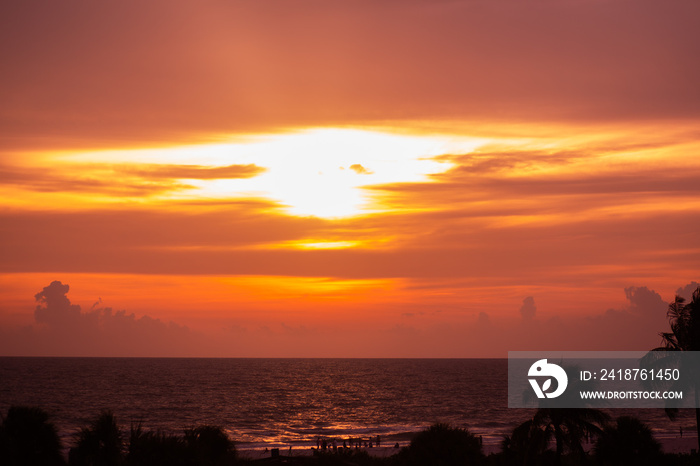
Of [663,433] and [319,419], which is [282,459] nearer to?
[663,433]

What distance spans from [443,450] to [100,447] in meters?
16.2

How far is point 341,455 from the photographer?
36219 millimetres

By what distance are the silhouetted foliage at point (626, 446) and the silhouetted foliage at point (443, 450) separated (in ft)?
30.2

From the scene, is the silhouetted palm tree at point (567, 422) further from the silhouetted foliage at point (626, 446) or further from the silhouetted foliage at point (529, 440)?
the silhouetted foliage at point (626, 446)

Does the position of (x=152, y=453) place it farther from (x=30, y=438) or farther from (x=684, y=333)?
(x=684, y=333)

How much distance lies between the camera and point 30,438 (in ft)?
92.1

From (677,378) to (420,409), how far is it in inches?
3832

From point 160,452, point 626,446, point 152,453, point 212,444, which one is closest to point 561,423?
point 626,446

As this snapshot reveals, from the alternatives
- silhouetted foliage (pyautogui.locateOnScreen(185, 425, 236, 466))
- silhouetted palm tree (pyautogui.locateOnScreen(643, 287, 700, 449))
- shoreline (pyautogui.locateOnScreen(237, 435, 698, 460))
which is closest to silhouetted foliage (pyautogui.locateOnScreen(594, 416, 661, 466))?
silhouetted palm tree (pyautogui.locateOnScreen(643, 287, 700, 449))

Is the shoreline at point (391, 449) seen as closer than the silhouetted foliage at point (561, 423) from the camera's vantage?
No

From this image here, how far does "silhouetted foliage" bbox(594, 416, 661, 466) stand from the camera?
129ft

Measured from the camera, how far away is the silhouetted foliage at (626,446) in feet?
129

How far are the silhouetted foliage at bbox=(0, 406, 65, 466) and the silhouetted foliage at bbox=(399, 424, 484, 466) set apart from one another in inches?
659

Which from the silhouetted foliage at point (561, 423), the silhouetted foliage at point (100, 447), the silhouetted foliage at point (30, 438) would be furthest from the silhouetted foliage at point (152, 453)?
the silhouetted foliage at point (561, 423)
